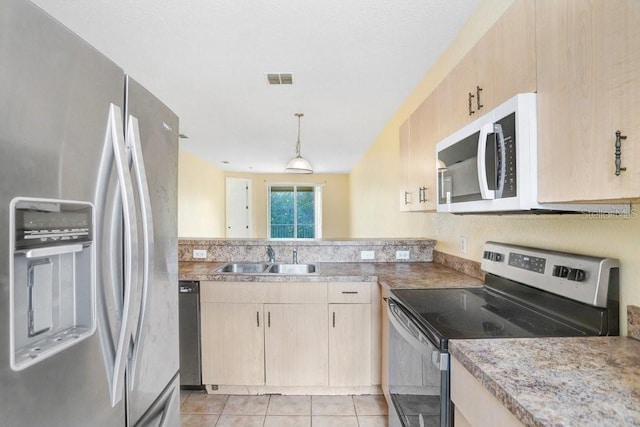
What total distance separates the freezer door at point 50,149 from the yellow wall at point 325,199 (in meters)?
7.81

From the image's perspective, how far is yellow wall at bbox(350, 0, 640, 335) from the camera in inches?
38.8

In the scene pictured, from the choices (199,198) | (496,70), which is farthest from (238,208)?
(496,70)

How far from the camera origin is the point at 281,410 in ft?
6.75

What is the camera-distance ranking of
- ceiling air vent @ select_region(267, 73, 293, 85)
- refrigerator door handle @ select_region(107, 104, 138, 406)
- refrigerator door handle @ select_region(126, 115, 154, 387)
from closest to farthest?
refrigerator door handle @ select_region(107, 104, 138, 406)
refrigerator door handle @ select_region(126, 115, 154, 387)
ceiling air vent @ select_region(267, 73, 293, 85)

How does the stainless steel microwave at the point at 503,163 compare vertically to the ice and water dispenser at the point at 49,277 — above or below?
above

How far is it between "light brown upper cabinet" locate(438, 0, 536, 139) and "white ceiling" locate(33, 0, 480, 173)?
0.67 m

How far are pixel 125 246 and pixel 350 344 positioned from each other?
173cm

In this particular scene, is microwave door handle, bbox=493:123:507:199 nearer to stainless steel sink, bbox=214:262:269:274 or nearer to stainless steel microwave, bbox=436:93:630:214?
stainless steel microwave, bbox=436:93:630:214

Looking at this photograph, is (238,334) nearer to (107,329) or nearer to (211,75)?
(107,329)

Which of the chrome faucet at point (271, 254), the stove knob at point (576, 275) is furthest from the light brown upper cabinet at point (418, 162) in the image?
the chrome faucet at point (271, 254)

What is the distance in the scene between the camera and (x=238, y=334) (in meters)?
2.17

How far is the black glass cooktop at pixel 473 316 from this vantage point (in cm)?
106

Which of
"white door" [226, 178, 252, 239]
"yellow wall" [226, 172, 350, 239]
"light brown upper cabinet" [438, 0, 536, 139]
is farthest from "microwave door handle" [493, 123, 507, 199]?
"white door" [226, 178, 252, 239]

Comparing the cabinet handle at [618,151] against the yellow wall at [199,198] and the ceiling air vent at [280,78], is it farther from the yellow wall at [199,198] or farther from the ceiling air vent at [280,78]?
the yellow wall at [199,198]
